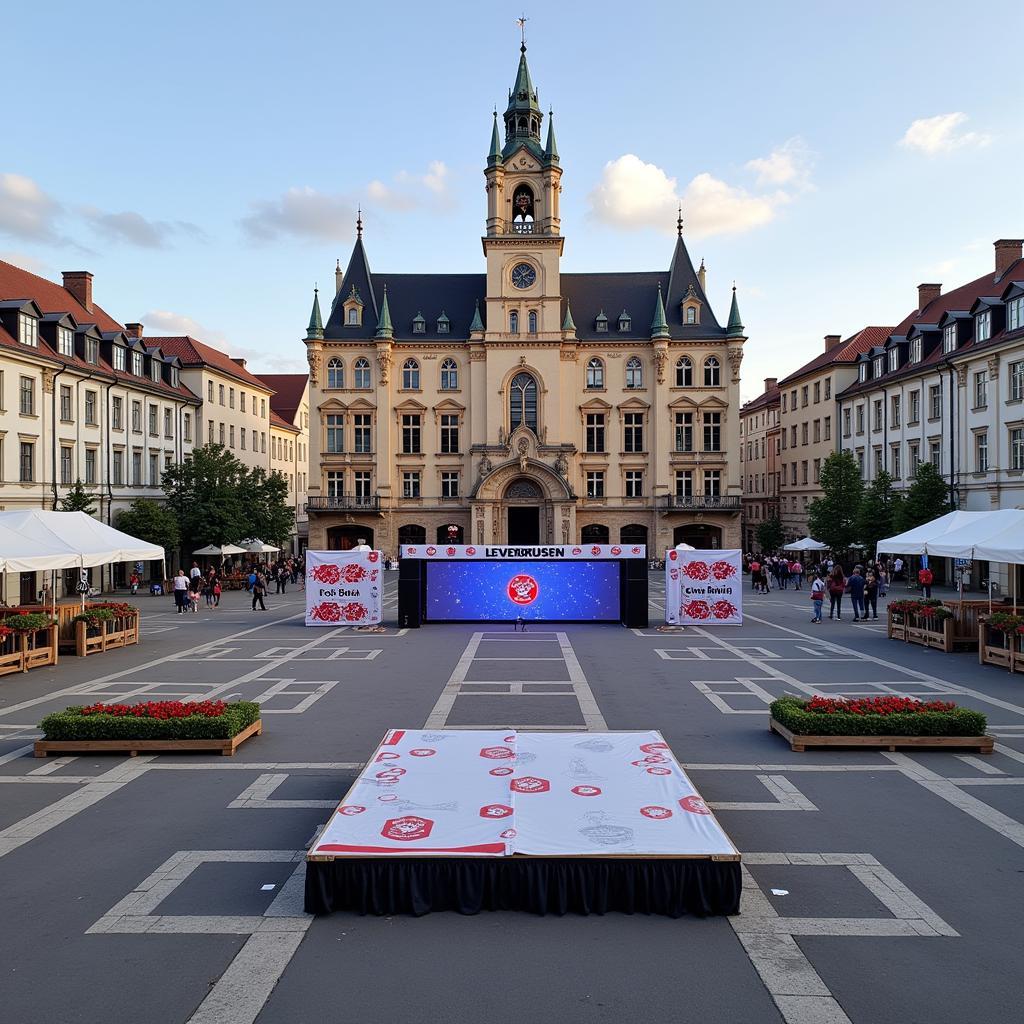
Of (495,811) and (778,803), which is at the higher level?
(495,811)

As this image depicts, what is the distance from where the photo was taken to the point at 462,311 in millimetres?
68500

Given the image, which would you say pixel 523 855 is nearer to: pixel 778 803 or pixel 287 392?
pixel 778 803

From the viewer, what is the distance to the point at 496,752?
1062 cm

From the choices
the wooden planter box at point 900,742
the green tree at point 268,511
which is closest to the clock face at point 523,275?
the green tree at point 268,511

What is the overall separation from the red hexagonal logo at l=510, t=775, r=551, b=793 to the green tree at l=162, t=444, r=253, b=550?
41.9 metres

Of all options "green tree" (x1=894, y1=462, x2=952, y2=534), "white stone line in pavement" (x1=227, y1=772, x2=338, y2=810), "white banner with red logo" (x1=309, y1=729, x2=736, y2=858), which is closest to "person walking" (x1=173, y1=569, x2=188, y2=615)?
"white stone line in pavement" (x1=227, y1=772, x2=338, y2=810)

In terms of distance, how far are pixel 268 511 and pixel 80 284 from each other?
17514 millimetres

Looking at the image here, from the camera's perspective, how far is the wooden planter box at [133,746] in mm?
13133

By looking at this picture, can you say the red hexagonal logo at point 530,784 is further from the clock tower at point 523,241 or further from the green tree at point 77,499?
the clock tower at point 523,241

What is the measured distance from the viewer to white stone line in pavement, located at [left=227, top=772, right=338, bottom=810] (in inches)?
426

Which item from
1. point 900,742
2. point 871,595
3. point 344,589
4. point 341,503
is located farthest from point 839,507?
point 900,742

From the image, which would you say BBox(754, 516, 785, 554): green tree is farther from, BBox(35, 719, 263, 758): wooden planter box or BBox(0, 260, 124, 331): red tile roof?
BBox(35, 719, 263, 758): wooden planter box

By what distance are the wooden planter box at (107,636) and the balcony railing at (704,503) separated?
44978 millimetres

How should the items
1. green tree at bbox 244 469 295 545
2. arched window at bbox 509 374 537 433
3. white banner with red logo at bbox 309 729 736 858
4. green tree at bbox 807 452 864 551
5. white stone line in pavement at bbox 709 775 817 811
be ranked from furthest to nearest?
arched window at bbox 509 374 537 433, green tree at bbox 244 469 295 545, green tree at bbox 807 452 864 551, white stone line in pavement at bbox 709 775 817 811, white banner with red logo at bbox 309 729 736 858
